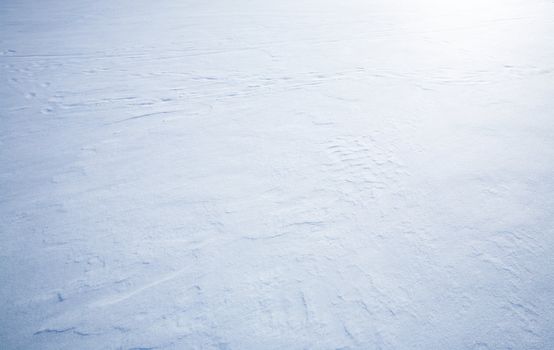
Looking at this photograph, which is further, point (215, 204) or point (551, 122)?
point (551, 122)

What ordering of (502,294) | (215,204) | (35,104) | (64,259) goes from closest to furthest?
1. (502,294)
2. (64,259)
3. (215,204)
4. (35,104)

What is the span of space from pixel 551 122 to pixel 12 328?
4399mm

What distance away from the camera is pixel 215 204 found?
213 centimetres

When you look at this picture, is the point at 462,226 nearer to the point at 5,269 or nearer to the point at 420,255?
the point at 420,255

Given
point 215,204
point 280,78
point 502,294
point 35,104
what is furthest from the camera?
point 280,78

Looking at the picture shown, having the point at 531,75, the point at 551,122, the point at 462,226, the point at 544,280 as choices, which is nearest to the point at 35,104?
the point at 462,226

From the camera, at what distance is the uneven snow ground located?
60.2 inches

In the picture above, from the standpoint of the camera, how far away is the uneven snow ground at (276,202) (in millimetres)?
1529

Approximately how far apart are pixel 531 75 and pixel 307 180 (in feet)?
12.0

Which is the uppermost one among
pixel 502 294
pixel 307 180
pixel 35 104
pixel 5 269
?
pixel 35 104

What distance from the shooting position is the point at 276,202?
2.15m

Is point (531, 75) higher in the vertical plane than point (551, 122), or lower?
higher

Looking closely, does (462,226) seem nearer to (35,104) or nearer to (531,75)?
(531,75)

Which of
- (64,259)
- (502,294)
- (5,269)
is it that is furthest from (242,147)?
(502,294)
